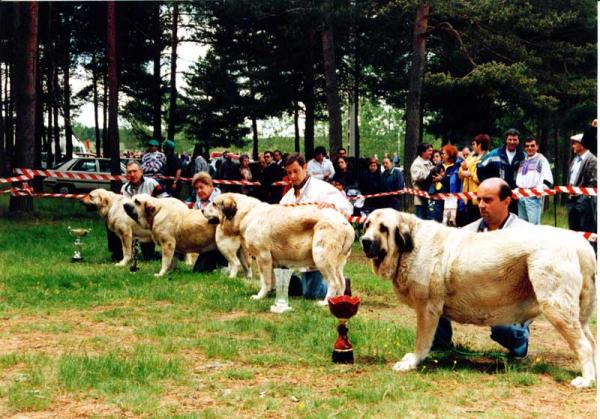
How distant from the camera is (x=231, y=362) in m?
6.12

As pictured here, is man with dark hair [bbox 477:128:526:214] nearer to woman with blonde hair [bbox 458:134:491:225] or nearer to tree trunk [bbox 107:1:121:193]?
woman with blonde hair [bbox 458:134:491:225]

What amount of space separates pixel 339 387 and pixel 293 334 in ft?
5.92

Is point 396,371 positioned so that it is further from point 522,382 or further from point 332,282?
point 332,282

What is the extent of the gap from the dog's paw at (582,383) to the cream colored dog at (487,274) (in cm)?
1

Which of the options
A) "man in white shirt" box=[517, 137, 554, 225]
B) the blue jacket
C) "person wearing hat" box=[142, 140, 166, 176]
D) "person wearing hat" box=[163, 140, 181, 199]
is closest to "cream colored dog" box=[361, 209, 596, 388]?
the blue jacket

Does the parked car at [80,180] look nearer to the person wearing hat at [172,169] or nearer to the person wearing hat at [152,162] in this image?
the person wearing hat at [172,169]

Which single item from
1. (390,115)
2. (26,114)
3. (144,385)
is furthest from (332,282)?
(390,115)

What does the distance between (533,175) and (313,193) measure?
4654mm

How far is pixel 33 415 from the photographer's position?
15.3 ft

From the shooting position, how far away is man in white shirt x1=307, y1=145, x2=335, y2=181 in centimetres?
1576

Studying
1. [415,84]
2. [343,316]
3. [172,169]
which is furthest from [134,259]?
[415,84]

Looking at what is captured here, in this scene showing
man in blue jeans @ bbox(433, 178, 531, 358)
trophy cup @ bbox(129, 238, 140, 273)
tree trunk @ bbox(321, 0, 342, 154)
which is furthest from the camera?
tree trunk @ bbox(321, 0, 342, 154)

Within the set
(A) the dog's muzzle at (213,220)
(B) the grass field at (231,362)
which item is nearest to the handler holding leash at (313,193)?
(B) the grass field at (231,362)

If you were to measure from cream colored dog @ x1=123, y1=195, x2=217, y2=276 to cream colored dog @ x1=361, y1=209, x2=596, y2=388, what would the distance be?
5.99m
